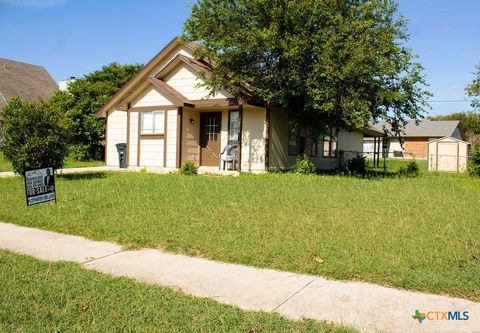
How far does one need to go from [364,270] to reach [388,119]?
549 inches

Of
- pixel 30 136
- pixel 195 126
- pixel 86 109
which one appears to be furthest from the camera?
pixel 86 109

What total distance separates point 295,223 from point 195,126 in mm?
11706

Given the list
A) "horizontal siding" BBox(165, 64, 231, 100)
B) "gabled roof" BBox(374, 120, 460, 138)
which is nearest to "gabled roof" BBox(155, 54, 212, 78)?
Answer: "horizontal siding" BBox(165, 64, 231, 100)

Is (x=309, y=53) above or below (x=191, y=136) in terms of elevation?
above

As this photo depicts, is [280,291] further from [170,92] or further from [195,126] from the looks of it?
[195,126]

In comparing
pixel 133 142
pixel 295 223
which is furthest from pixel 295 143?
pixel 295 223

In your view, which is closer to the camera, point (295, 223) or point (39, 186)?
point (295, 223)

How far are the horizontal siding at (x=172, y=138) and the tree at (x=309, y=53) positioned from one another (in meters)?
2.18

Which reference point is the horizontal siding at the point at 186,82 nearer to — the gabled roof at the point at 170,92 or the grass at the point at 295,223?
the gabled roof at the point at 170,92

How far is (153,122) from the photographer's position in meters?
18.4

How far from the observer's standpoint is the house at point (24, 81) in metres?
37.4

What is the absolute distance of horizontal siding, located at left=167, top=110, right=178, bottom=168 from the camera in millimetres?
17781

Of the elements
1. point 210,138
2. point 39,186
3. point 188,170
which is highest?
point 210,138

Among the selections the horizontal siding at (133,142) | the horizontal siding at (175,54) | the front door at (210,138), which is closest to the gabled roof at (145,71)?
the horizontal siding at (175,54)
